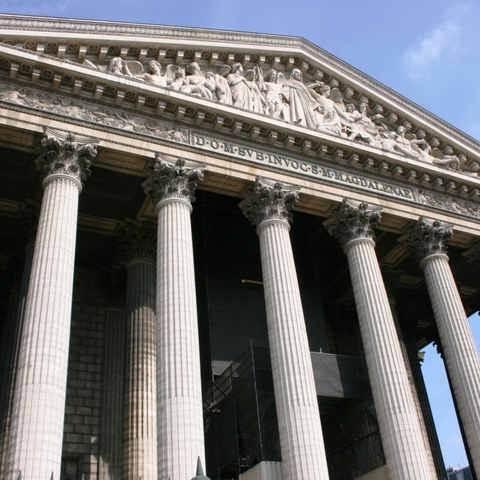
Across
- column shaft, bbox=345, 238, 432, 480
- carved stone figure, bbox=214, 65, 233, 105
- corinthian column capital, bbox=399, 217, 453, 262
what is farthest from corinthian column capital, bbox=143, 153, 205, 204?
corinthian column capital, bbox=399, 217, 453, 262

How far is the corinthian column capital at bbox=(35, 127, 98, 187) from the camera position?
1712 centimetres

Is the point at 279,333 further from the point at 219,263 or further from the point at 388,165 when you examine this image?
the point at 388,165

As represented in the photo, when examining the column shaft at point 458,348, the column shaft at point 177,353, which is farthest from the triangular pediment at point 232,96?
the column shaft at point 177,353

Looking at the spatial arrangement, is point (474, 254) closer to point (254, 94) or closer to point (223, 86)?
point (254, 94)

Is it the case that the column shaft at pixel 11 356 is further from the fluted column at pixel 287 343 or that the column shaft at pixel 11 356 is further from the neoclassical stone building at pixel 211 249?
the fluted column at pixel 287 343

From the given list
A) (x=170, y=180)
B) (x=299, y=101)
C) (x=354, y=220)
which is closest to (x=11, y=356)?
(x=170, y=180)

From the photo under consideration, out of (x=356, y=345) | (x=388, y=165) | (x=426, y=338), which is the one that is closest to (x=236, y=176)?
(x=388, y=165)

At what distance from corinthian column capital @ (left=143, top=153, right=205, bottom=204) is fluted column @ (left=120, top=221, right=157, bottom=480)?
2942 mm

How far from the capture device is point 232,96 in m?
21.4

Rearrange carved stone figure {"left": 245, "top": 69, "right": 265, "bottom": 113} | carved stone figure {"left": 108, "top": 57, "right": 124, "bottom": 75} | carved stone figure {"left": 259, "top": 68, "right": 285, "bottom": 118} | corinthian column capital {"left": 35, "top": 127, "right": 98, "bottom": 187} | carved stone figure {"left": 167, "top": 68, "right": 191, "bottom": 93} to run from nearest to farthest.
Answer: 1. corinthian column capital {"left": 35, "top": 127, "right": 98, "bottom": 187}
2. carved stone figure {"left": 108, "top": 57, "right": 124, "bottom": 75}
3. carved stone figure {"left": 167, "top": 68, "right": 191, "bottom": 93}
4. carved stone figure {"left": 245, "top": 69, "right": 265, "bottom": 113}
5. carved stone figure {"left": 259, "top": 68, "right": 285, "bottom": 118}

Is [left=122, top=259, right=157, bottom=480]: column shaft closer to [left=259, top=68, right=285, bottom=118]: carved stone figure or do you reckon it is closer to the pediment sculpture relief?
the pediment sculpture relief

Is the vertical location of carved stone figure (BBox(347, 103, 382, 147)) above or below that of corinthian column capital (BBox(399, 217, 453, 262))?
above

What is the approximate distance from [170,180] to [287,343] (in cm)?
566

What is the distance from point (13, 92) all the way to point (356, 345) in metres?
16.6
